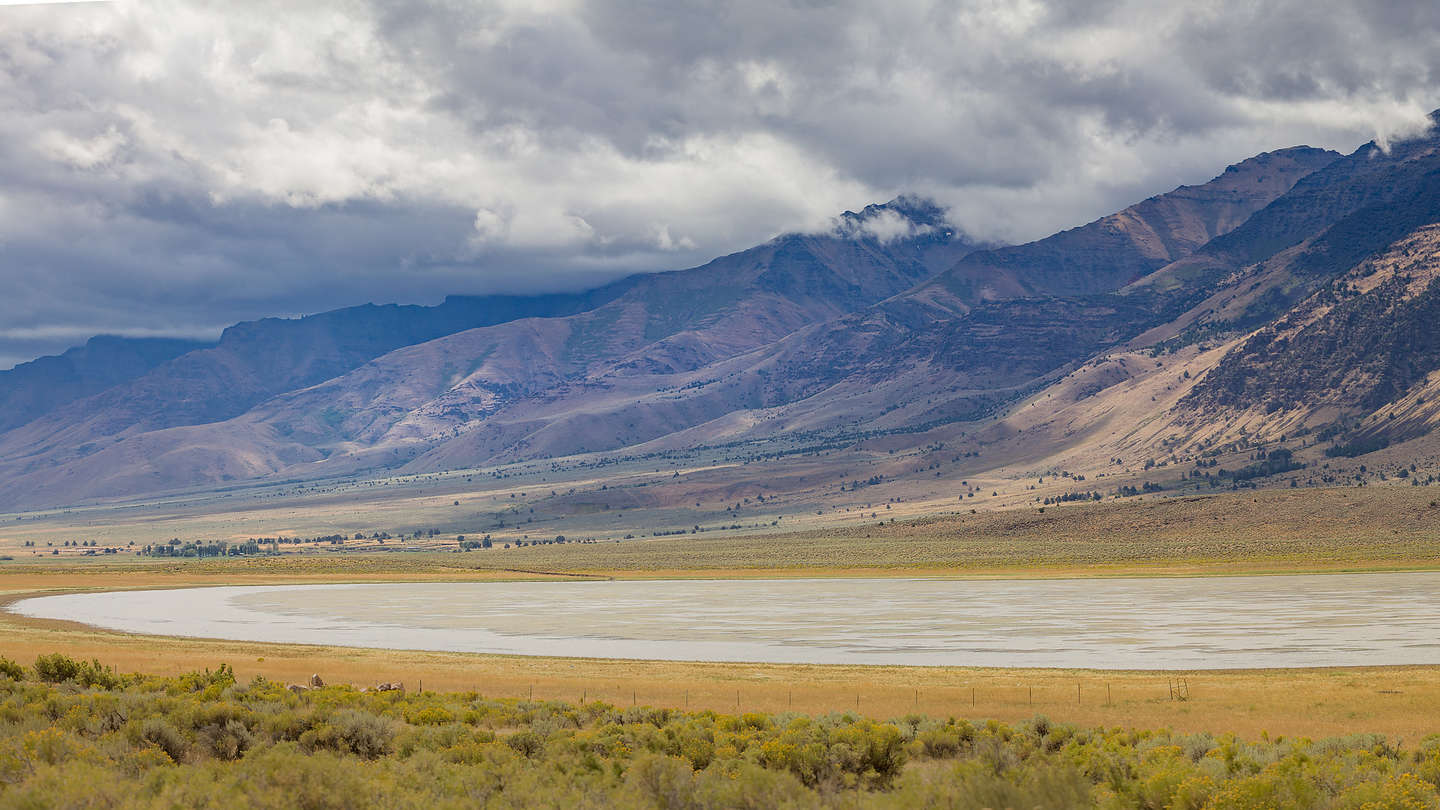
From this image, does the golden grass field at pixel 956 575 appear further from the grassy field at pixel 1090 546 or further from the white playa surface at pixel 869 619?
the white playa surface at pixel 869 619

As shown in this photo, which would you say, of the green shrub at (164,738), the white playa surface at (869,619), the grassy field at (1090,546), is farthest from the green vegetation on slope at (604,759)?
the grassy field at (1090,546)

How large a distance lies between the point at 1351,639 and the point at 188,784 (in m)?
45.3

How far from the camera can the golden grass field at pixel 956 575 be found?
105 feet

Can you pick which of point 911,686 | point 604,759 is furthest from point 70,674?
point 911,686

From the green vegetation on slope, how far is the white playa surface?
1876 centimetres

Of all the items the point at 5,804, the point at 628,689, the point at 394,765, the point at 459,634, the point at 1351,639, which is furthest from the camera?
the point at 459,634

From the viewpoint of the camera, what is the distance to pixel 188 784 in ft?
58.6

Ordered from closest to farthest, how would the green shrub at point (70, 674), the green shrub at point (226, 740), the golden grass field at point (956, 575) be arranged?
the green shrub at point (226, 740), the green shrub at point (70, 674), the golden grass field at point (956, 575)

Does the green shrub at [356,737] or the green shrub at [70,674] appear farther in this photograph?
the green shrub at [70,674]

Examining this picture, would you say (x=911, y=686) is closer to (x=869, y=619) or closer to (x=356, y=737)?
(x=356, y=737)

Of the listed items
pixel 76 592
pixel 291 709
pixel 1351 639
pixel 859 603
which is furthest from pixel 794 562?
pixel 291 709

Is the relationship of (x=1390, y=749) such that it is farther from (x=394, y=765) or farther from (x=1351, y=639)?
(x=1351, y=639)

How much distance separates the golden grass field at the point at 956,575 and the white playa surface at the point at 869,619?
16.7ft

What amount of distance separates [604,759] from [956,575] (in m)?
90.4
